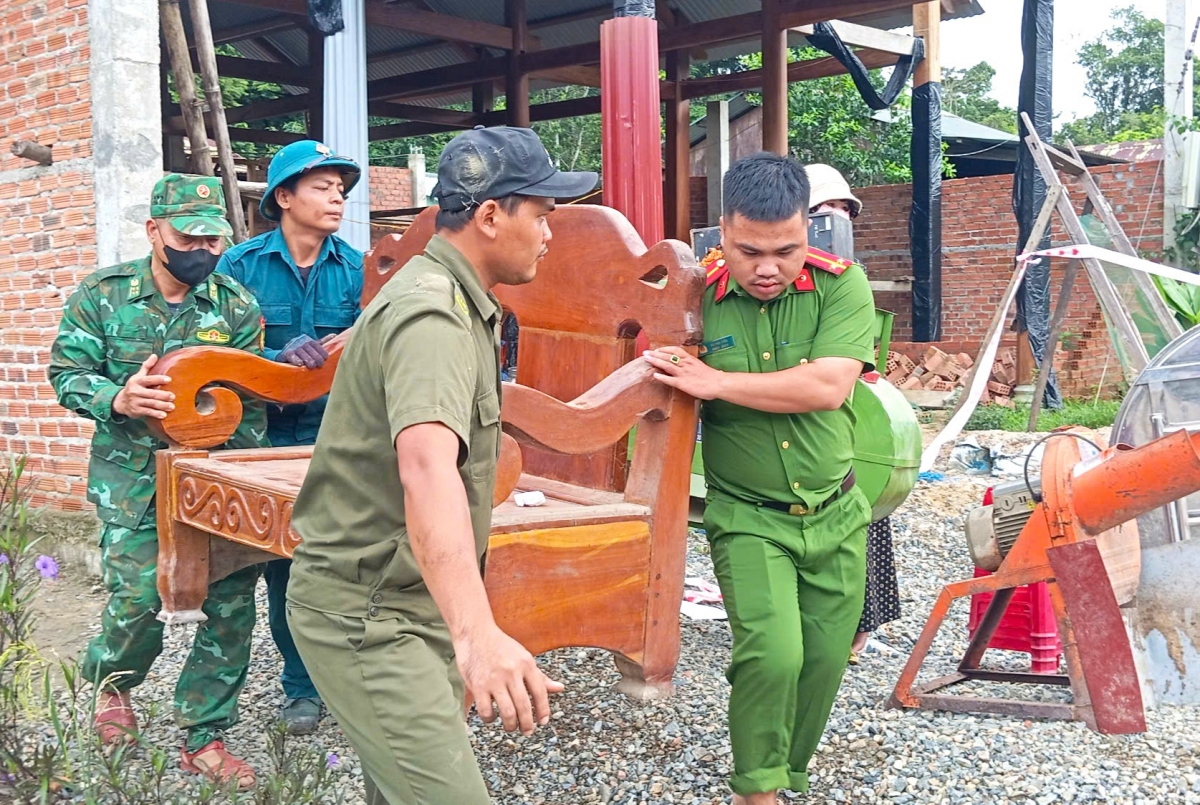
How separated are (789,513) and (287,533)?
45.1 inches

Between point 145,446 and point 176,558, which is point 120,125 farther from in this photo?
point 176,558

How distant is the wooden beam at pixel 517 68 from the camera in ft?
34.8

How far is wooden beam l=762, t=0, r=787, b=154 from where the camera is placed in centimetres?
969

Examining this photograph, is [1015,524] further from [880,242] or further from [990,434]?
[880,242]

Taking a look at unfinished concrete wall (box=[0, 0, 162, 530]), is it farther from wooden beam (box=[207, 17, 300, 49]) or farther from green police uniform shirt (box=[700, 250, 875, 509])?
wooden beam (box=[207, 17, 300, 49])

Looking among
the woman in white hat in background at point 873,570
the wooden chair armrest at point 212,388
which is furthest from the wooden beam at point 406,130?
the wooden chair armrest at point 212,388

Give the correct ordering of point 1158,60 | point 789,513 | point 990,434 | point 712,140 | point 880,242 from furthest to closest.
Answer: point 1158,60 → point 712,140 → point 880,242 → point 990,434 → point 789,513

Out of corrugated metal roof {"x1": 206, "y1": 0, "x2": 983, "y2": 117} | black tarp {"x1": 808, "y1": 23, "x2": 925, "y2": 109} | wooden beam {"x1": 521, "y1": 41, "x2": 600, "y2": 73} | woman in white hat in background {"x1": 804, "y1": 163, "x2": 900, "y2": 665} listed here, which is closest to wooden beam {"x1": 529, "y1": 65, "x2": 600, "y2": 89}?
wooden beam {"x1": 521, "y1": 41, "x2": 600, "y2": 73}

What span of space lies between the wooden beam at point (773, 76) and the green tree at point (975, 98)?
19.2m

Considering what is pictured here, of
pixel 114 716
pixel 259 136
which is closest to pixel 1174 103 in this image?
pixel 259 136

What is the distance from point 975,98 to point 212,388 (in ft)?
102

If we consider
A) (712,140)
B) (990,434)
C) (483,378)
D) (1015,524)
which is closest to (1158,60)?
(712,140)

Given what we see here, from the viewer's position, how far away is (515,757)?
3.19 metres

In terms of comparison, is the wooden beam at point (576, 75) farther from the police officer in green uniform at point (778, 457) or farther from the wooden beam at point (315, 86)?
the police officer in green uniform at point (778, 457)
